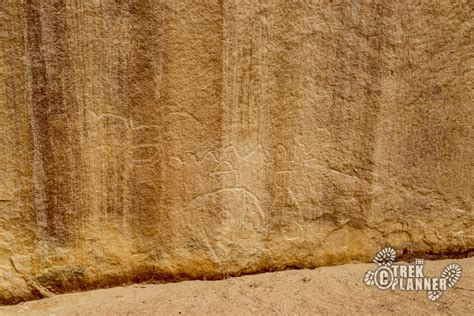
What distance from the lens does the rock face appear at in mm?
1988

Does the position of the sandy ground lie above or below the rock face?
below

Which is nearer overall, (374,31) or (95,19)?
(95,19)

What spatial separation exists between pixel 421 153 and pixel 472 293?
2.20 feet

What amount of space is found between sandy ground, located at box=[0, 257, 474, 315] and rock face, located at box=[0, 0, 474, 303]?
0.22ft

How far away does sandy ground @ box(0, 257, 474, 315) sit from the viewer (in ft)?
6.72

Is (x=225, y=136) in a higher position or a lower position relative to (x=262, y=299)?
higher

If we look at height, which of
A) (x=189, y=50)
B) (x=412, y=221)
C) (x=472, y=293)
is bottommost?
(x=472, y=293)

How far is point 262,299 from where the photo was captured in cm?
213

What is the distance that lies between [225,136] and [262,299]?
731 millimetres

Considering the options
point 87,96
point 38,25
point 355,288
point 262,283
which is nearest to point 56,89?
point 87,96

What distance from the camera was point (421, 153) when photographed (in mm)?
2354

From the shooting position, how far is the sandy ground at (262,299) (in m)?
2.05

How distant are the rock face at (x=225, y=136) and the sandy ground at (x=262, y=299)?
0.07m

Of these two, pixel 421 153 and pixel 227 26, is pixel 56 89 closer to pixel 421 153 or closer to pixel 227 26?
pixel 227 26
